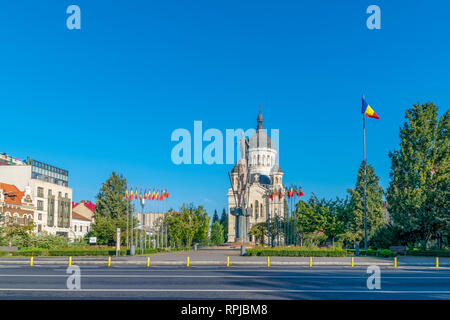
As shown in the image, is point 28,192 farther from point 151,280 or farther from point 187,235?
point 151,280

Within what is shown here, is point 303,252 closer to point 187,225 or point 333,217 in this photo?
point 333,217

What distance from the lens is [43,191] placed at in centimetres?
8356

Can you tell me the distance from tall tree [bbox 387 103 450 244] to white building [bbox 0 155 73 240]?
58941 mm

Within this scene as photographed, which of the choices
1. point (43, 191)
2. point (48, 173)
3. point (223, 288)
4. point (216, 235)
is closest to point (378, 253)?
point (223, 288)

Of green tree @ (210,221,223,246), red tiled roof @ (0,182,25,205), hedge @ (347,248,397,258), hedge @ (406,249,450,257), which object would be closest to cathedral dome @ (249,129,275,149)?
green tree @ (210,221,223,246)

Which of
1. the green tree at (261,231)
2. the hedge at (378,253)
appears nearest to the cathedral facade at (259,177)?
the green tree at (261,231)

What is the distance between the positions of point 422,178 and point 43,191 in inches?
2571

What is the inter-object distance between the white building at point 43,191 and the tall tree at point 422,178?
58.9 meters

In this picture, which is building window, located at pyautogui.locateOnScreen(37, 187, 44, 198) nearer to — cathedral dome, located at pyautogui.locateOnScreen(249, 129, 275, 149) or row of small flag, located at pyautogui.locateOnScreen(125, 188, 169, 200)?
row of small flag, located at pyautogui.locateOnScreen(125, 188, 169, 200)

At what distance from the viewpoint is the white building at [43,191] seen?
266ft

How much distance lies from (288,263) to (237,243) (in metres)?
36.6

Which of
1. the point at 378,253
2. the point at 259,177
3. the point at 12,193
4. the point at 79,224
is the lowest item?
the point at 79,224

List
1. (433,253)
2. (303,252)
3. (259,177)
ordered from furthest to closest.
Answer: (259,177) < (433,253) < (303,252)

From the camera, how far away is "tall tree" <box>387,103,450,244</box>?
4744 centimetres
